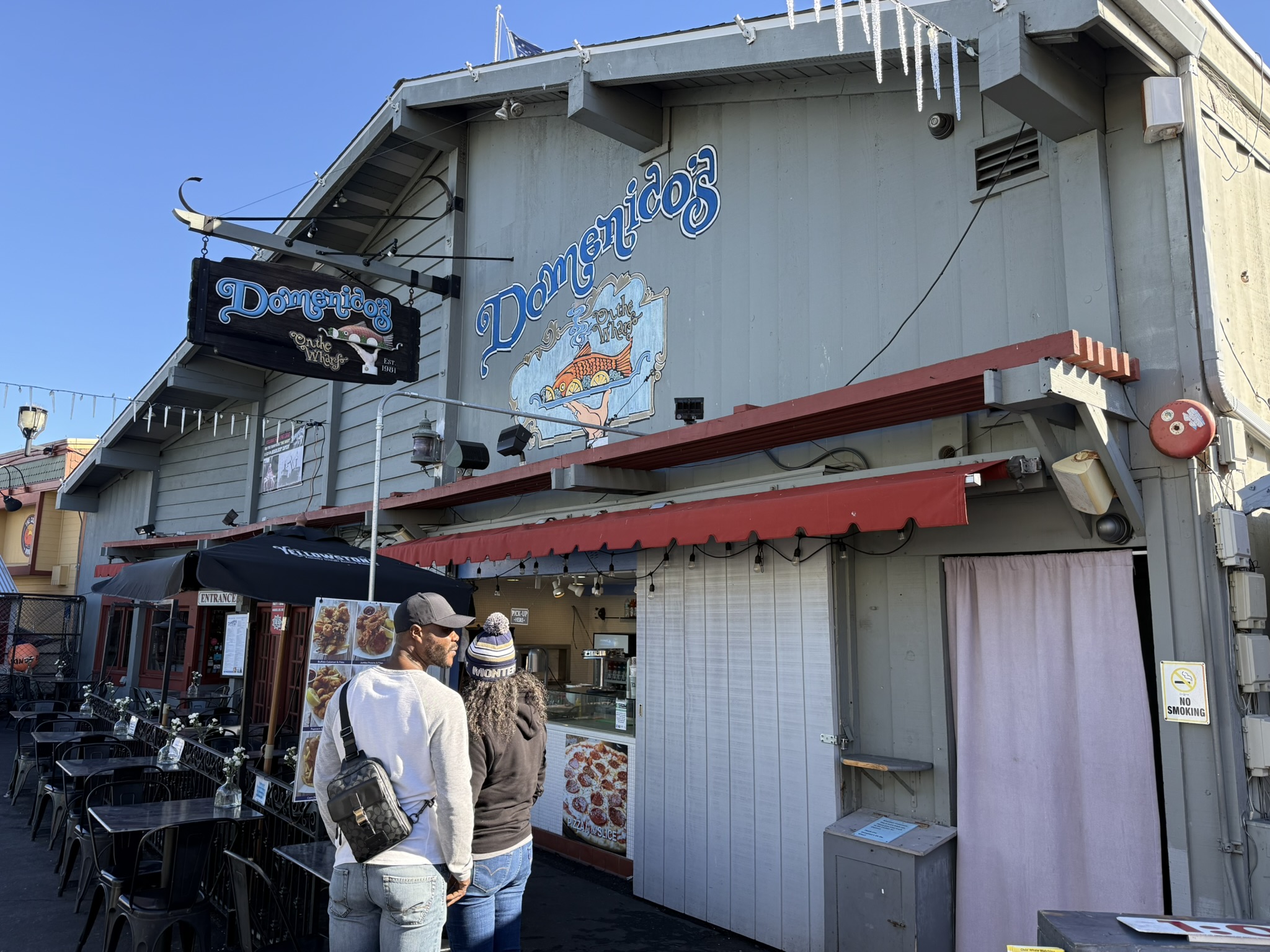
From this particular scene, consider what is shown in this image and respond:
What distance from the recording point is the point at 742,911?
6.06m

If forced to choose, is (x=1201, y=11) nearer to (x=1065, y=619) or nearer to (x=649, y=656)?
(x=1065, y=619)

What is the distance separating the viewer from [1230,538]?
4.21 metres

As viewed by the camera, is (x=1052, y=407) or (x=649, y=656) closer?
(x=1052, y=407)

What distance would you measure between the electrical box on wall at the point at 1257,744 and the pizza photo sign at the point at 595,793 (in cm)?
474

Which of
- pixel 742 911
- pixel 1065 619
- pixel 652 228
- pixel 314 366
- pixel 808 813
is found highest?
pixel 652 228

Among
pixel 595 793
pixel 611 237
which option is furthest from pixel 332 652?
pixel 611 237

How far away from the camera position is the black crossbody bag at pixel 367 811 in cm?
304

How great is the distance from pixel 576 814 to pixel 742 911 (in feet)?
7.89

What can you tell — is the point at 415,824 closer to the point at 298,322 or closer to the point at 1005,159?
the point at 1005,159

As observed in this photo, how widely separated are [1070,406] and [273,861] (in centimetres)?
604

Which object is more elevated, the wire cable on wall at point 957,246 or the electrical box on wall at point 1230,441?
the wire cable on wall at point 957,246

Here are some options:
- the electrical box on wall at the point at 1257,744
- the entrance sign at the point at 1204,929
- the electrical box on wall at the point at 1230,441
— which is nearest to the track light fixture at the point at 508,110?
the electrical box on wall at the point at 1230,441

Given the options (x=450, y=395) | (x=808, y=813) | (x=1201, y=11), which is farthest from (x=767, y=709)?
(x=450, y=395)

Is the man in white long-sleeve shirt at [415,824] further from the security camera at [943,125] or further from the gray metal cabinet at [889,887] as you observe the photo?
the security camera at [943,125]
